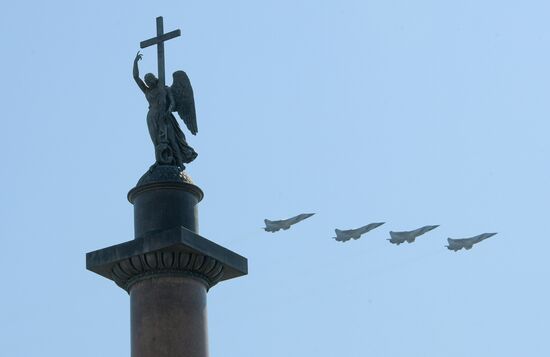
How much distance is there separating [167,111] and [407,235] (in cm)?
2164

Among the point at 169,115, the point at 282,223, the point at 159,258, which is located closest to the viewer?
the point at 159,258

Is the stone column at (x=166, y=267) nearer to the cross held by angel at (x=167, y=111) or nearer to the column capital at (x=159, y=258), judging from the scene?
the column capital at (x=159, y=258)

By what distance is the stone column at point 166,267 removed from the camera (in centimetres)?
2250

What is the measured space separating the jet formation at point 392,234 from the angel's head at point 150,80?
19895 mm

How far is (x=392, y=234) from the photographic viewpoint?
45938mm

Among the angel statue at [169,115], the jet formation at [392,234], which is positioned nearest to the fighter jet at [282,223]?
the jet formation at [392,234]

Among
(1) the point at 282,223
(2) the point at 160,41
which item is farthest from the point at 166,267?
(1) the point at 282,223

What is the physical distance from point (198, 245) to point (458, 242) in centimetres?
2372

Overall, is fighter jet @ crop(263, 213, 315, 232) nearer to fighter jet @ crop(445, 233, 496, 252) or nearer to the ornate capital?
fighter jet @ crop(445, 233, 496, 252)

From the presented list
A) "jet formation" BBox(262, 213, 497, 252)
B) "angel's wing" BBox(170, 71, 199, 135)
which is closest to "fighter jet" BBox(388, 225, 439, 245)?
"jet formation" BBox(262, 213, 497, 252)

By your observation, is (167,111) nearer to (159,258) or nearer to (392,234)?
(159,258)

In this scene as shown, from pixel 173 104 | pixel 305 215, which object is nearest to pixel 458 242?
pixel 305 215

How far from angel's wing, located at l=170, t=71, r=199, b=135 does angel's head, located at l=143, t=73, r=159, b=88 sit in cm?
45

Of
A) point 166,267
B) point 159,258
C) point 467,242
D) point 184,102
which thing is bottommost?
point 166,267
